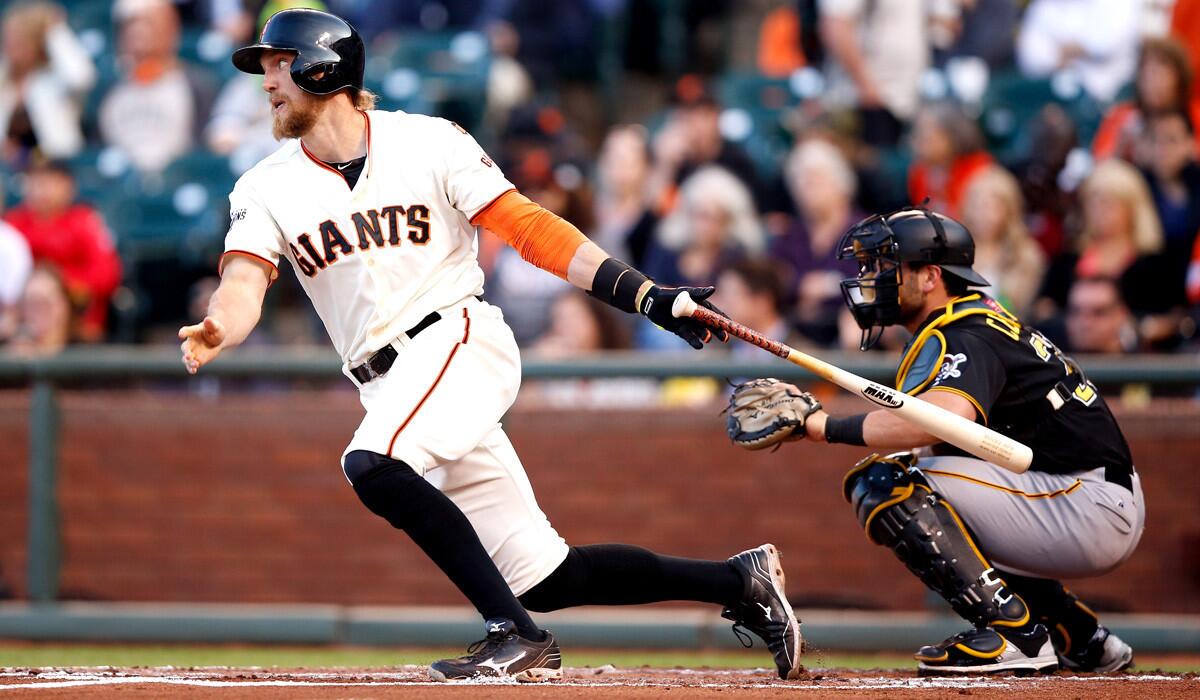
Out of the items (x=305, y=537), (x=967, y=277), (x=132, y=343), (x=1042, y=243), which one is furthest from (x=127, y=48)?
(x=967, y=277)

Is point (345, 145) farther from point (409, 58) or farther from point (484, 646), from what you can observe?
point (409, 58)

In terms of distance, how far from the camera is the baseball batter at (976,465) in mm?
4410

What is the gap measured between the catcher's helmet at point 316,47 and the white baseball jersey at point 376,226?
0.59 feet

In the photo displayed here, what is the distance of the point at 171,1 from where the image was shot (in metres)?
11.1

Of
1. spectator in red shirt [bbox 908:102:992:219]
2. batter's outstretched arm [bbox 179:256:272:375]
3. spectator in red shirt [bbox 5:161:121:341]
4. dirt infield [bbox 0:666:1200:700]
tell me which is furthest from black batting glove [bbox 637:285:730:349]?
spectator in red shirt [bbox 5:161:121:341]

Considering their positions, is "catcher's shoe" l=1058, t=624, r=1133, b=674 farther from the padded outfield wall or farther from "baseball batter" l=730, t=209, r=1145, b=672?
the padded outfield wall

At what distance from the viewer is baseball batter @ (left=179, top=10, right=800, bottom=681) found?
4070 mm

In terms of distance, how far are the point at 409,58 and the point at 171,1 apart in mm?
2152

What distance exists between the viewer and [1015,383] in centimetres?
454

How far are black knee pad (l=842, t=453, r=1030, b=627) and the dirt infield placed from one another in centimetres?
21

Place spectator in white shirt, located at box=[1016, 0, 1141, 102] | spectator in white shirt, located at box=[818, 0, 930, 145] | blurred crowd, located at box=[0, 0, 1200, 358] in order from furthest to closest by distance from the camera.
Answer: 1. spectator in white shirt, located at box=[818, 0, 930, 145]
2. spectator in white shirt, located at box=[1016, 0, 1141, 102]
3. blurred crowd, located at box=[0, 0, 1200, 358]

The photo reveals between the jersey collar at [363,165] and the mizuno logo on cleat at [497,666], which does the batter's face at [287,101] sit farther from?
the mizuno logo on cleat at [497,666]

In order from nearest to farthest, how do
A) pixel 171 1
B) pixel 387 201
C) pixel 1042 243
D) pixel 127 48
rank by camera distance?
1. pixel 387 201
2. pixel 1042 243
3. pixel 127 48
4. pixel 171 1

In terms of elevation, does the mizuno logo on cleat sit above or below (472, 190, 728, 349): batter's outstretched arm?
below
